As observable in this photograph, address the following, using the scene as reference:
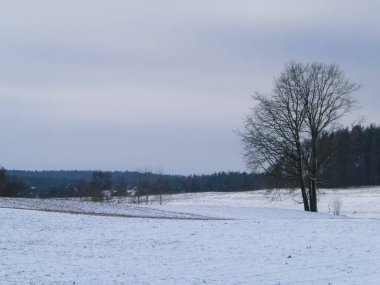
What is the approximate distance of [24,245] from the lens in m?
19.2

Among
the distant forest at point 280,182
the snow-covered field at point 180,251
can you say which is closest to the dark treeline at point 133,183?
the distant forest at point 280,182

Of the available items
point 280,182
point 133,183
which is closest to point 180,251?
point 280,182

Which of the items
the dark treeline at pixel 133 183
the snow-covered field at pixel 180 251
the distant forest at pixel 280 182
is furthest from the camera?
the dark treeline at pixel 133 183

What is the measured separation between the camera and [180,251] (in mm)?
18078

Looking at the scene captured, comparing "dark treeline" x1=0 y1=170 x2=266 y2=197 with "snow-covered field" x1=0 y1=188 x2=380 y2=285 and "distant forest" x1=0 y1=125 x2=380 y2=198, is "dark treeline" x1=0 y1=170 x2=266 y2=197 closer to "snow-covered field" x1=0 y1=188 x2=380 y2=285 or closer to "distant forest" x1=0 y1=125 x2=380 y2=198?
"distant forest" x1=0 y1=125 x2=380 y2=198

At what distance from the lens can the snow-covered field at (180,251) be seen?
1380 centimetres

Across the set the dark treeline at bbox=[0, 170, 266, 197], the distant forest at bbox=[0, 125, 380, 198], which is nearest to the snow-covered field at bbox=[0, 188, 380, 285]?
the distant forest at bbox=[0, 125, 380, 198]

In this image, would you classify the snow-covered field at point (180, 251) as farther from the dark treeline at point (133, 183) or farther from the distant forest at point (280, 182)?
the dark treeline at point (133, 183)

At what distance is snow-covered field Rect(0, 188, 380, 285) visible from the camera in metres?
13.8

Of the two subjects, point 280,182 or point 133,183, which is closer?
point 280,182

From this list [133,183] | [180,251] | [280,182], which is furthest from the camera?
[133,183]

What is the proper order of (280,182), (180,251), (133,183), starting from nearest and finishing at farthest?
(180,251) < (280,182) < (133,183)

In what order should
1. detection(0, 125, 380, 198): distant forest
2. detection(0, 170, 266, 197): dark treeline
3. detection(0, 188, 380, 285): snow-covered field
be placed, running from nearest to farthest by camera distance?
detection(0, 188, 380, 285): snow-covered field → detection(0, 125, 380, 198): distant forest → detection(0, 170, 266, 197): dark treeline

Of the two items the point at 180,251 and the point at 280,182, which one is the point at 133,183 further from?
the point at 180,251
